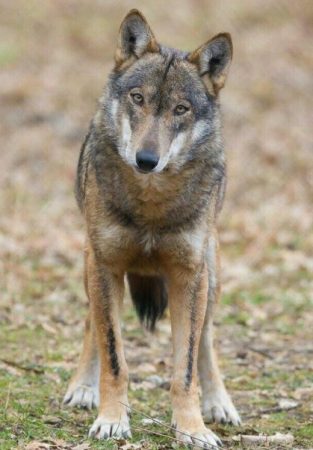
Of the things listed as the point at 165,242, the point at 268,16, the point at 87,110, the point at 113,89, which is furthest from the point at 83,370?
the point at 268,16

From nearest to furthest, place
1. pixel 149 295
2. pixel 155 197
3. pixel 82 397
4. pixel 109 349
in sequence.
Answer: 1. pixel 109 349
2. pixel 155 197
3. pixel 82 397
4. pixel 149 295

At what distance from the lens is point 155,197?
633cm

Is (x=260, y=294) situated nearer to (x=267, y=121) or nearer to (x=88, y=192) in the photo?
(x=88, y=192)

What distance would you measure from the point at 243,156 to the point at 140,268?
11.1 m

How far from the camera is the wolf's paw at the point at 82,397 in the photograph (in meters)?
6.94

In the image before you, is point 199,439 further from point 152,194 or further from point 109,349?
point 152,194

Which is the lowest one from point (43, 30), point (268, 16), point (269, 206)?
point (269, 206)

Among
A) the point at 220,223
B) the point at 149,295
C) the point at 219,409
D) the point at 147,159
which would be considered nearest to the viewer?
the point at 147,159

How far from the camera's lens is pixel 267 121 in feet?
62.0

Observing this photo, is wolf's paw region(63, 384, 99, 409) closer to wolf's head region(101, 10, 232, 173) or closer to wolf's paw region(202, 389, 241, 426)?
wolf's paw region(202, 389, 241, 426)

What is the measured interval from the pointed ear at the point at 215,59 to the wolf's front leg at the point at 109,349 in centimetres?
153

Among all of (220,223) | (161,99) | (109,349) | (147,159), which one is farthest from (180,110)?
(220,223)

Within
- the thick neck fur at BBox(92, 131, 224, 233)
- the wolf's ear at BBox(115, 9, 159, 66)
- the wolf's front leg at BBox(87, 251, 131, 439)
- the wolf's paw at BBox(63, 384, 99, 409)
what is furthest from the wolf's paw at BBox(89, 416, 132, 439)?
the wolf's ear at BBox(115, 9, 159, 66)

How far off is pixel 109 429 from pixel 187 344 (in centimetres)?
77
